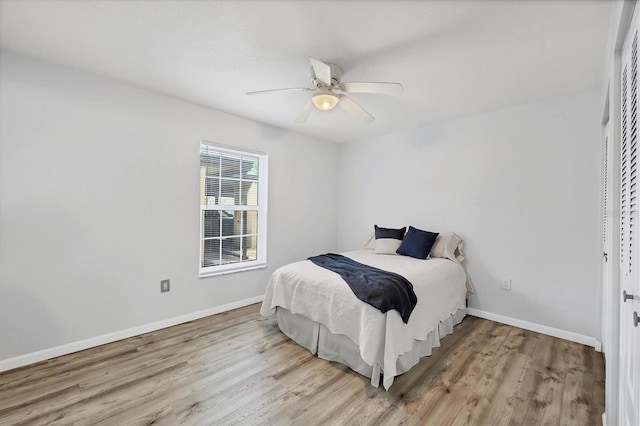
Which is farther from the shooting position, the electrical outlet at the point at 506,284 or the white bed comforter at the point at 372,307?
the electrical outlet at the point at 506,284

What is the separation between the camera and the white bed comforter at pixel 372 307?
203cm

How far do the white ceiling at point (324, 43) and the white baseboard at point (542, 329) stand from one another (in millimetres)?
2347

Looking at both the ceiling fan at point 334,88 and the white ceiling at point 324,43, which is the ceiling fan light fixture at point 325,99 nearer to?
the ceiling fan at point 334,88

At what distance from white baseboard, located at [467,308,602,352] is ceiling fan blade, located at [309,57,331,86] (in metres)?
3.09

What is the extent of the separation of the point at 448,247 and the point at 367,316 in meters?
1.79

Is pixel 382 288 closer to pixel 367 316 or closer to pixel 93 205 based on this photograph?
pixel 367 316

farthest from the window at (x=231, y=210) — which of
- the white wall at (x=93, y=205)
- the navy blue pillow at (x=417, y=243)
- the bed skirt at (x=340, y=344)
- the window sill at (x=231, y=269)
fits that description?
the navy blue pillow at (x=417, y=243)

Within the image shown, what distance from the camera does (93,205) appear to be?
2531 millimetres

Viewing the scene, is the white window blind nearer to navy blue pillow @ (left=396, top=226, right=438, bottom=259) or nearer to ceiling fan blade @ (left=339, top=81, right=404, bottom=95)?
ceiling fan blade @ (left=339, top=81, right=404, bottom=95)

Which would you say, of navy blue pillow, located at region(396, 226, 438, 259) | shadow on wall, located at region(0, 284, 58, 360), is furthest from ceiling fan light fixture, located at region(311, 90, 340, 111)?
shadow on wall, located at region(0, 284, 58, 360)

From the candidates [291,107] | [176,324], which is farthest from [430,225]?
[176,324]

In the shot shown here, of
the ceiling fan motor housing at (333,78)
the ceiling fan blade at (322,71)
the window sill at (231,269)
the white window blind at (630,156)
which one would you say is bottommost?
the window sill at (231,269)

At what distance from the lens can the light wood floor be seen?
5.66ft

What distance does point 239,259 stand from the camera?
3811mm
